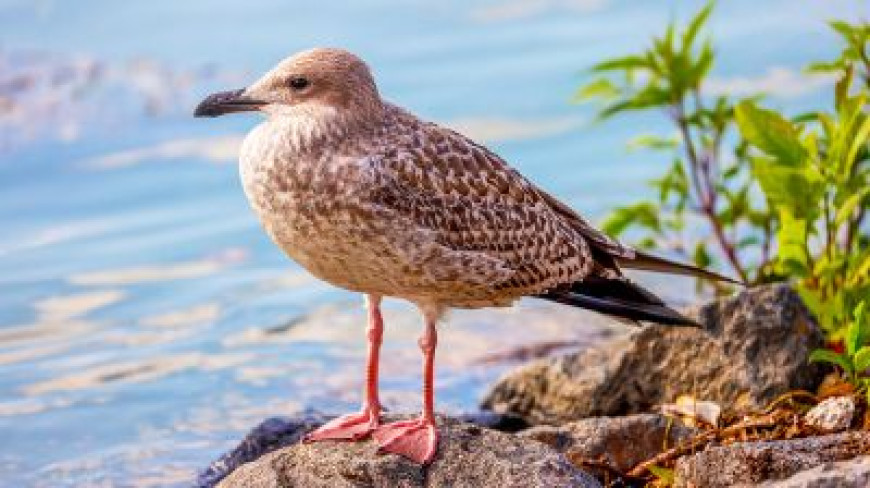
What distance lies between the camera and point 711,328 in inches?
383

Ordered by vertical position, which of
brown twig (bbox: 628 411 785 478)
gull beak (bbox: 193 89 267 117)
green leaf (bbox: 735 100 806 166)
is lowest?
brown twig (bbox: 628 411 785 478)

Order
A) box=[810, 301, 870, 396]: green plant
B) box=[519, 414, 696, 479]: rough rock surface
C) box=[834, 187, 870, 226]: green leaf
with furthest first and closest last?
box=[834, 187, 870, 226]: green leaf
box=[519, 414, 696, 479]: rough rock surface
box=[810, 301, 870, 396]: green plant

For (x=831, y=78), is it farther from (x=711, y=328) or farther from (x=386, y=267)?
(x=386, y=267)

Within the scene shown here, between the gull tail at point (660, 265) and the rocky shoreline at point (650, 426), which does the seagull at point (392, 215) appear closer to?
the gull tail at point (660, 265)

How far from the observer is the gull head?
808 centimetres

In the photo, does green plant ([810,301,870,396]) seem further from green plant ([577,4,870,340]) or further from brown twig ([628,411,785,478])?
green plant ([577,4,870,340])

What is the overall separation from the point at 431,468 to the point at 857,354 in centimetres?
180

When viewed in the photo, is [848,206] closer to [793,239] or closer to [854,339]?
[793,239]

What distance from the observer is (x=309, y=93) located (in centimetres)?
810

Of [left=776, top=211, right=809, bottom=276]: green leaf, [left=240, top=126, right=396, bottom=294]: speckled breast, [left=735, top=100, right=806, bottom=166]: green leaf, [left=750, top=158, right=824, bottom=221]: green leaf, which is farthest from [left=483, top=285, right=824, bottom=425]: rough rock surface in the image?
[left=240, top=126, right=396, bottom=294]: speckled breast

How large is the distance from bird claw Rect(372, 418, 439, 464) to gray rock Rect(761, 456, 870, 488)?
1.62 m

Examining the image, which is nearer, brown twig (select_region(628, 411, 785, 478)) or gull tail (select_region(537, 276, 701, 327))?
brown twig (select_region(628, 411, 785, 478))

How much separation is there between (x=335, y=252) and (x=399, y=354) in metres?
4.83

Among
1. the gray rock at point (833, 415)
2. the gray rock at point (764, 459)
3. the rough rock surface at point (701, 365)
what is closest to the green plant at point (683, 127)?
the rough rock surface at point (701, 365)
